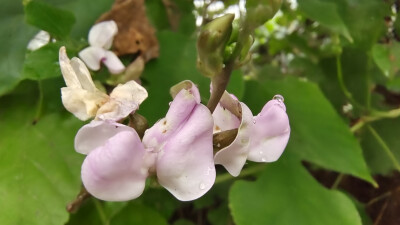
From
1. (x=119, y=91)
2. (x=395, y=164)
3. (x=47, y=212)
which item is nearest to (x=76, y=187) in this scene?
(x=47, y=212)

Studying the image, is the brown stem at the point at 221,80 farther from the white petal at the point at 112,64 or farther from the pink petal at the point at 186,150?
the white petal at the point at 112,64

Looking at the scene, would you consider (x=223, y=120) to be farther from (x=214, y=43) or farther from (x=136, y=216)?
(x=136, y=216)

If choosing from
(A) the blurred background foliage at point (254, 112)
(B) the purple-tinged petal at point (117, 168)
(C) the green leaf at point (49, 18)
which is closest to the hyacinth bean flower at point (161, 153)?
(B) the purple-tinged petal at point (117, 168)

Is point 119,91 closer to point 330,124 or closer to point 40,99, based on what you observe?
point 40,99

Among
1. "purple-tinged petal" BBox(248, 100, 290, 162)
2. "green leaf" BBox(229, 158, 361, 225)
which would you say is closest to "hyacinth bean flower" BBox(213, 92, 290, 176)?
"purple-tinged petal" BBox(248, 100, 290, 162)

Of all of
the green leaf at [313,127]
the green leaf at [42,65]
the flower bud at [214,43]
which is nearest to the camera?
the flower bud at [214,43]

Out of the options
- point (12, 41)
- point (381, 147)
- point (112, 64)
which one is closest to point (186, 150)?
point (112, 64)
